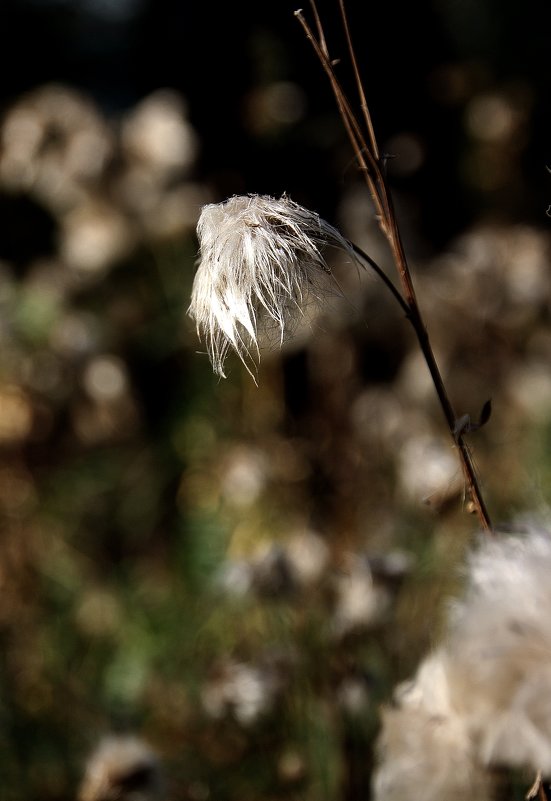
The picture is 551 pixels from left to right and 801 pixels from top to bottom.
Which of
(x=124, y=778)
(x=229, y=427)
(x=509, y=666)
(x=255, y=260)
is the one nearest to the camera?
(x=509, y=666)

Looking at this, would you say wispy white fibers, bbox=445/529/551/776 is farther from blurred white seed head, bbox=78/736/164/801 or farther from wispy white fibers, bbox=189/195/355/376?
blurred white seed head, bbox=78/736/164/801

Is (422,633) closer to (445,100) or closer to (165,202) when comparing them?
(165,202)

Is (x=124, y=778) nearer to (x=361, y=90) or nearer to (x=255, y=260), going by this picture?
(x=255, y=260)

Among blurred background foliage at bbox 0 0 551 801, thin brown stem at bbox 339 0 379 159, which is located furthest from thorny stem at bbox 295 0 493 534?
blurred background foliage at bbox 0 0 551 801

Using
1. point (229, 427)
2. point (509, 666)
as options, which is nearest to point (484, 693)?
point (509, 666)

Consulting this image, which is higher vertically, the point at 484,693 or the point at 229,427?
the point at 484,693

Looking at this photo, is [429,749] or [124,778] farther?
[124,778]

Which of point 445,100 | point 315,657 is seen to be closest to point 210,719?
point 315,657
